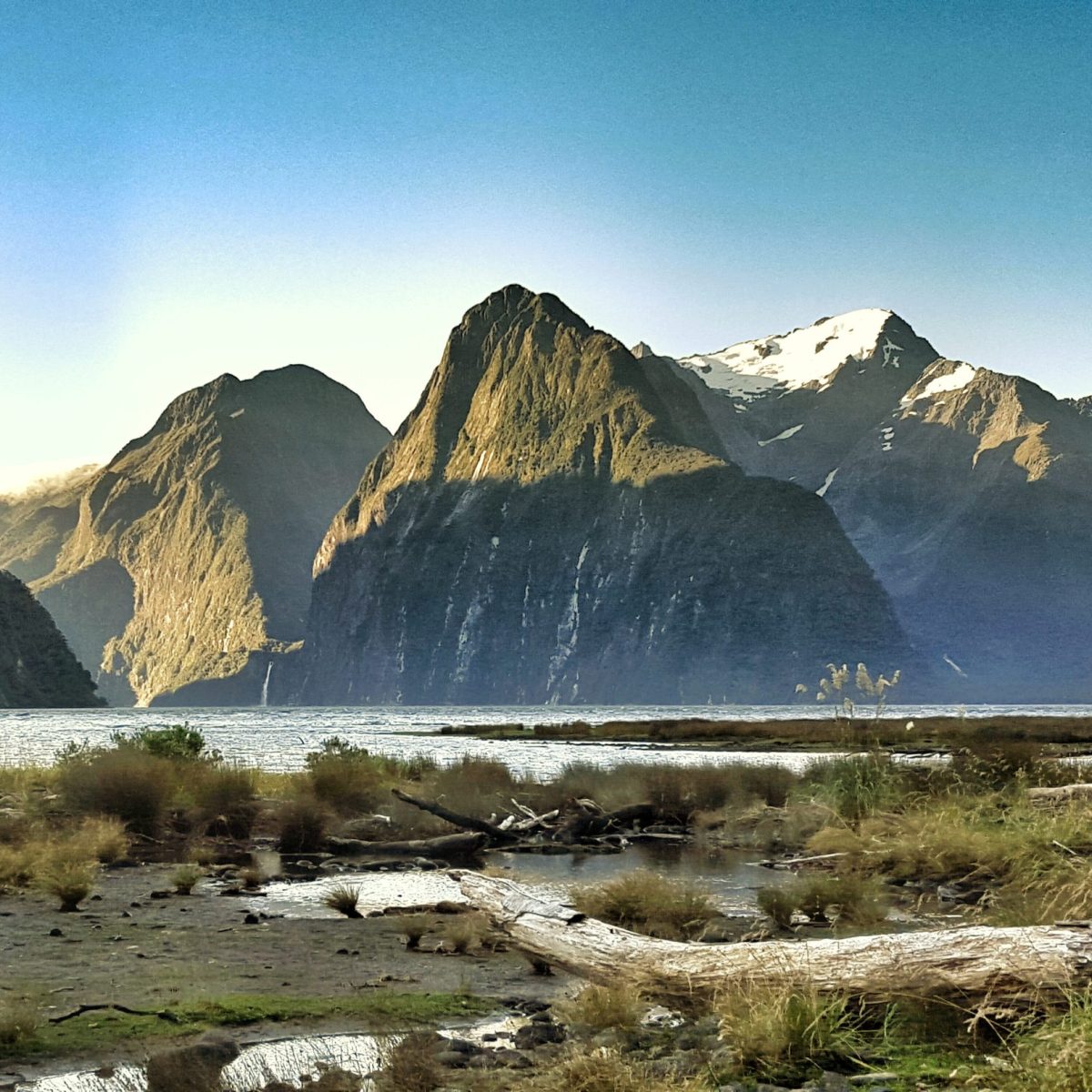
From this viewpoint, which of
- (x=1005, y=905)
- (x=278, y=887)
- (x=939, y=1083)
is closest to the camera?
(x=939, y=1083)

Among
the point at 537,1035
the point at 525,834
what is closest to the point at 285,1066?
the point at 537,1035

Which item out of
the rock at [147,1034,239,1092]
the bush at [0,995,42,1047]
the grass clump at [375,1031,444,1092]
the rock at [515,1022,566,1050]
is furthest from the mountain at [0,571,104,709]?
the grass clump at [375,1031,444,1092]

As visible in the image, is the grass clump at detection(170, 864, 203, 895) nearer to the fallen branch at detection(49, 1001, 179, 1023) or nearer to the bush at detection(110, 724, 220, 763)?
the fallen branch at detection(49, 1001, 179, 1023)

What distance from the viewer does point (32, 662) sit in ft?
541

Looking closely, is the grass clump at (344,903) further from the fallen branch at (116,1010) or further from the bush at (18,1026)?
the bush at (18,1026)

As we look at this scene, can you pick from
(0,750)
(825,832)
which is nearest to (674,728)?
(0,750)

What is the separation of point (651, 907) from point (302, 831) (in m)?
11.6

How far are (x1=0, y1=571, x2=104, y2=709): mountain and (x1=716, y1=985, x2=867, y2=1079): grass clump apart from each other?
163 meters

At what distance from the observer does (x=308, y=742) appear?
2808 inches

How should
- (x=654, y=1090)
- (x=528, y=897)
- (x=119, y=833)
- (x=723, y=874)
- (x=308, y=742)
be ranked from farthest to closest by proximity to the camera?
(x=308, y=742) < (x=119, y=833) < (x=723, y=874) < (x=528, y=897) < (x=654, y=1090)

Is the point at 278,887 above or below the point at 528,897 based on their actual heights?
below

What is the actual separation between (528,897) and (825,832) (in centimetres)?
1199

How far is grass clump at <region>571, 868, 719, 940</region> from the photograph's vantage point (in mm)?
13648

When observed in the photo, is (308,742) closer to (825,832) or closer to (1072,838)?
(825,832)
